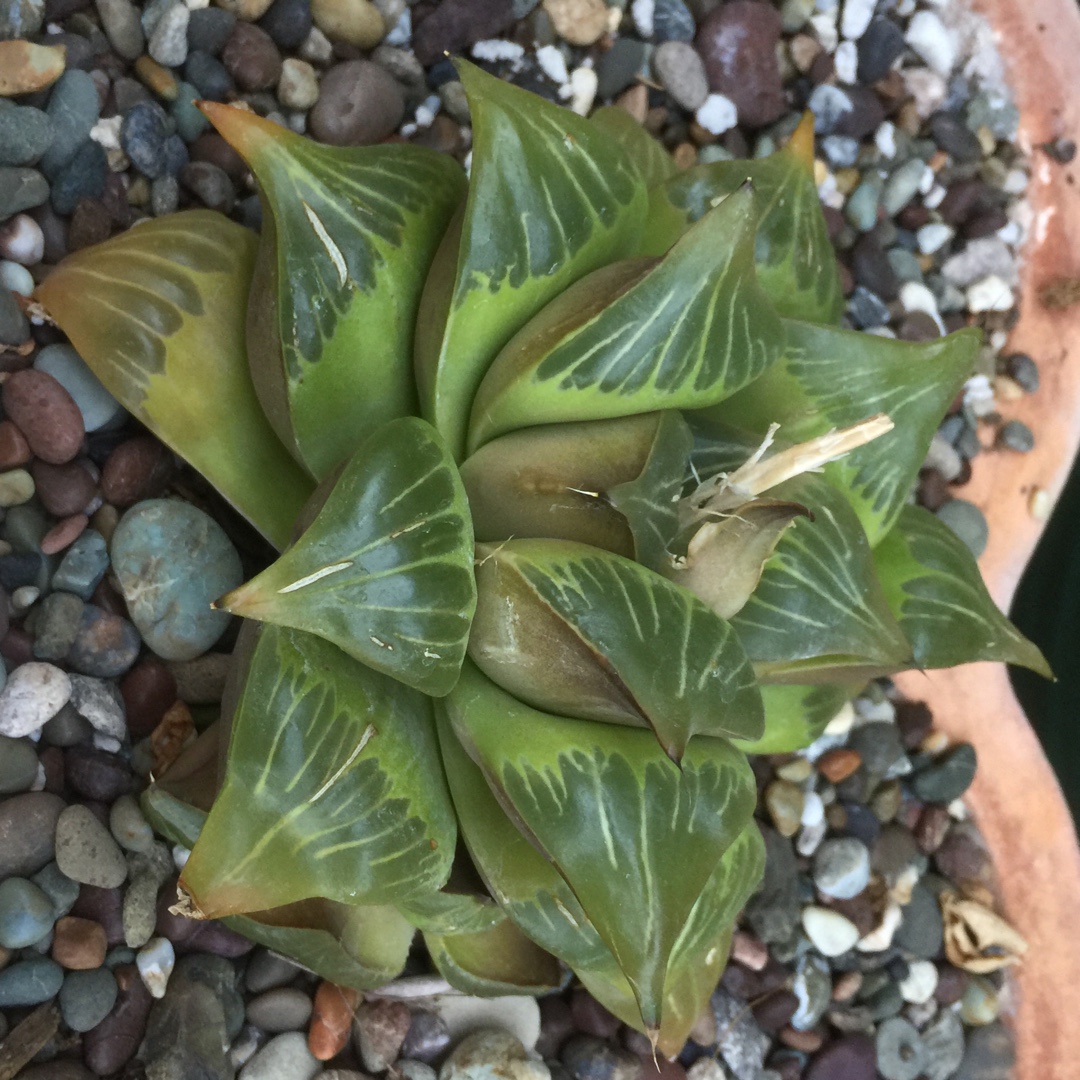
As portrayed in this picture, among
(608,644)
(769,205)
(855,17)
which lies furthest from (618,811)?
(855,17)

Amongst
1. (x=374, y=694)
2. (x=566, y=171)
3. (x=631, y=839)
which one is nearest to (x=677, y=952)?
(x=631, y=839)

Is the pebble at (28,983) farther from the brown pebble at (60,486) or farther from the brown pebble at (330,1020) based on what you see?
the brown pebble at (60,486)

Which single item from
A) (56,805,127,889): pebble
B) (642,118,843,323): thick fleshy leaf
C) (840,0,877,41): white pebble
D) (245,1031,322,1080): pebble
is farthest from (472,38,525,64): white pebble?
(245,1031,322,1080): pebble

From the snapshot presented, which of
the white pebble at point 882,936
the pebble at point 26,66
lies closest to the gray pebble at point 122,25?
the pebble at point 26,66

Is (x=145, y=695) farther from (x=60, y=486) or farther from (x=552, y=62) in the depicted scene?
(x=552, y=62)

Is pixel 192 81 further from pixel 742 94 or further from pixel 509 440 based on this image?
pixel 742 94

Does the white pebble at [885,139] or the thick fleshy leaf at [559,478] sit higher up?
the white pebble at [885,139]
